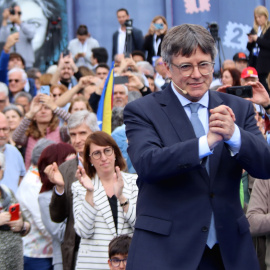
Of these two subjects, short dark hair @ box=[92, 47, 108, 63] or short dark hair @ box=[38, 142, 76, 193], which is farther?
short dark hair @ box=[92, 47, 108, 63]

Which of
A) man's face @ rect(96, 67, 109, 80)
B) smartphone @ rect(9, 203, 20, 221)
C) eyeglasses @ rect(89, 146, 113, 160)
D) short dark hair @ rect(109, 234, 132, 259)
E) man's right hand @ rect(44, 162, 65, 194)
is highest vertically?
man's face @ rect(96, 67, 109, 80)

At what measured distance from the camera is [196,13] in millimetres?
13039

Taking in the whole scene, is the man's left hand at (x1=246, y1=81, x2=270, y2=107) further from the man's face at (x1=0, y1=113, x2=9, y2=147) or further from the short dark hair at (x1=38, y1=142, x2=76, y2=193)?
the man's face at (x1=0, y1=113, x2=9, y2=147)

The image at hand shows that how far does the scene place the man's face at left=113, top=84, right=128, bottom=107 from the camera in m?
8.23

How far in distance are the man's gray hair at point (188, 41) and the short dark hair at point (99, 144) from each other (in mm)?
2390

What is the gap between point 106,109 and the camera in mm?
7484

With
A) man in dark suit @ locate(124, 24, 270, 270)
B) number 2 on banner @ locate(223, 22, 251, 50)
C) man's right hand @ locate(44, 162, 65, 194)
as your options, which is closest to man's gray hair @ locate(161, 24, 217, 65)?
man in dark suit @ locate(124, 24, 270, 270)

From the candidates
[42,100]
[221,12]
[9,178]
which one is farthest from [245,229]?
[221,12]

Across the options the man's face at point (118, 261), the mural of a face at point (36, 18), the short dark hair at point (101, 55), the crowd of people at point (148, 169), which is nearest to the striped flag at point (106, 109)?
the crowd of people at point (148, 169)

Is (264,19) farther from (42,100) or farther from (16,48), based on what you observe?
(16,48)

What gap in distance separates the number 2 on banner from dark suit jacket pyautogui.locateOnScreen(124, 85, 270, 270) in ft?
31.1

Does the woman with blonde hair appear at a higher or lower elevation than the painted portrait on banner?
lower

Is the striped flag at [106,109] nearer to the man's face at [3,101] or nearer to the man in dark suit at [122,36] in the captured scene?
the man's face at [3,101]

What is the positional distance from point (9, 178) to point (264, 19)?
482 cm
